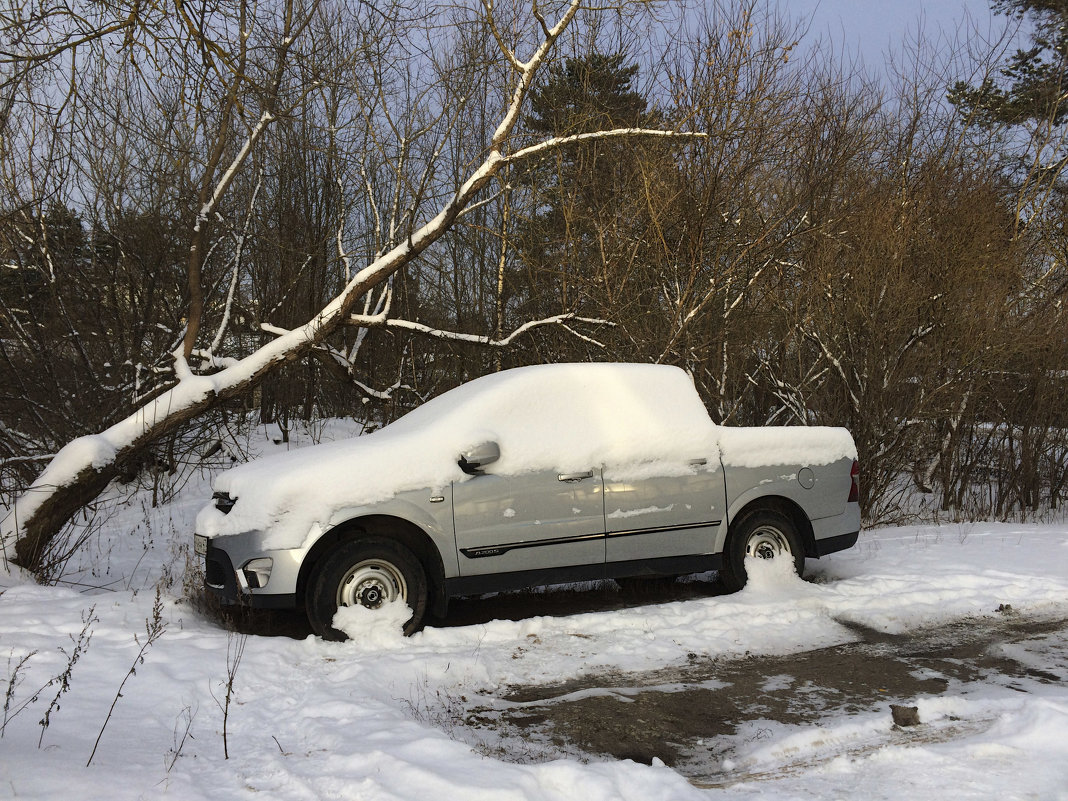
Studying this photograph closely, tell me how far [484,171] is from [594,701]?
635cm

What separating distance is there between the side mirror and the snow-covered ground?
1.12 metres

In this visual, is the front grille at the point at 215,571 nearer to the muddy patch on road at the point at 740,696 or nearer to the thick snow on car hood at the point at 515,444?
the thick snow on car hood at the point at 515,444

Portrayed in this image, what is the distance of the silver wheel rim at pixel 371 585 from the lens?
214 inches

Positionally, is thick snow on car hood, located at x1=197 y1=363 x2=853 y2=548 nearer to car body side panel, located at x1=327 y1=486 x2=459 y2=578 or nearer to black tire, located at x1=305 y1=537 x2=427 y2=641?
car body side panel, located at x1=327 y1=486 x2=459 y2=578

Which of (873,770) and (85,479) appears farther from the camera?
(85,479)

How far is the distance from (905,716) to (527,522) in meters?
2.73

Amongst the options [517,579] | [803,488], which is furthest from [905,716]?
[803,488]

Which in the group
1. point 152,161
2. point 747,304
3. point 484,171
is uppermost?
point 152,161

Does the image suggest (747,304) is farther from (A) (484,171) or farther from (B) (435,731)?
(B) (435,731)

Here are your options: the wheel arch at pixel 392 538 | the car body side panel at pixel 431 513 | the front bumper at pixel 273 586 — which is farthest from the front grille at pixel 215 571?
the car body side panel at pixel 431 513

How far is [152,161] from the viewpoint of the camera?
1190 cm

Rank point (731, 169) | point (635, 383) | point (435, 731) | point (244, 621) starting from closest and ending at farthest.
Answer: point (435, 731) < point (244, 621) < point (635, 383) < point (731, 169)

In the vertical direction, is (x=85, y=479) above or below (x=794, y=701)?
above

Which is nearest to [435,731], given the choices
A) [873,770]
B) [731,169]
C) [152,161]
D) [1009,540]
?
[873,770]
